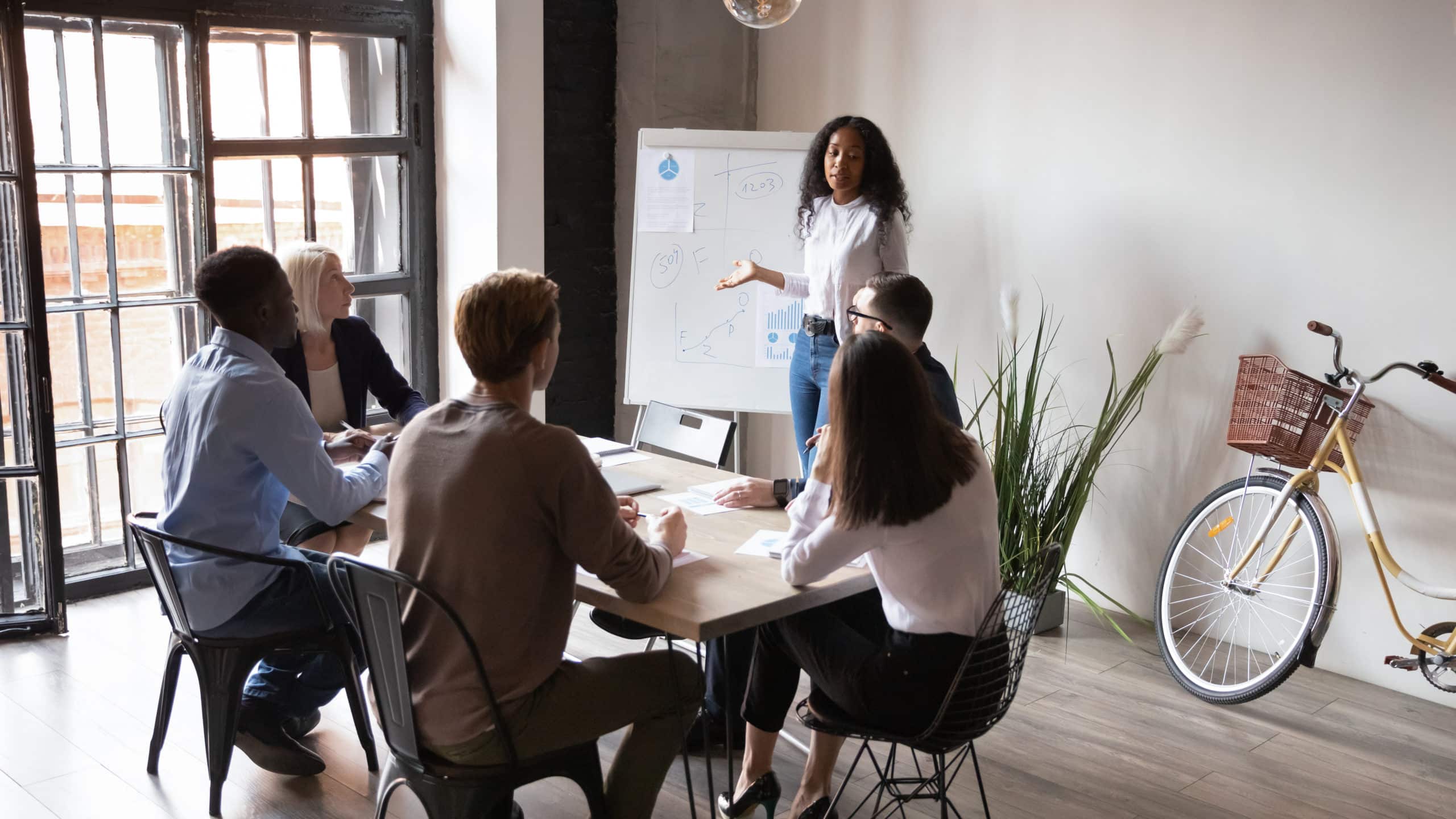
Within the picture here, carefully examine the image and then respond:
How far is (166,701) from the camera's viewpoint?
113 inches

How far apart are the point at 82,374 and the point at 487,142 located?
1.59m

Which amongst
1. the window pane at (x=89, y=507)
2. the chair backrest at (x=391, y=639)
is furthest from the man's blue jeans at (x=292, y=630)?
the window pane at (x=89, y=507)

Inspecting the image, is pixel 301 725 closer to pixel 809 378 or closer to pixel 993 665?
pixel 993 665

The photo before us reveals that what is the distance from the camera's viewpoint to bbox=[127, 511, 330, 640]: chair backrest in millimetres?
2475

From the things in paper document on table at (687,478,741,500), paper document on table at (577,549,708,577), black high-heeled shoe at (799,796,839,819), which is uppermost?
paper document on table at (687,478,741,500)

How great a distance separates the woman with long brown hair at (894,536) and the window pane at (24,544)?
271 centimetres

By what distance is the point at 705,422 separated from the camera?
3.44 m

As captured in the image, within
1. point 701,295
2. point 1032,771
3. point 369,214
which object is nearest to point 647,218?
point 701,295

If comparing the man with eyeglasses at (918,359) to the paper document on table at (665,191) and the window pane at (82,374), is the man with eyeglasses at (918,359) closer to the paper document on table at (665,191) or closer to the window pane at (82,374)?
the paper document on table at (665,191)

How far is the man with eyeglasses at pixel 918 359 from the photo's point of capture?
2.87 m

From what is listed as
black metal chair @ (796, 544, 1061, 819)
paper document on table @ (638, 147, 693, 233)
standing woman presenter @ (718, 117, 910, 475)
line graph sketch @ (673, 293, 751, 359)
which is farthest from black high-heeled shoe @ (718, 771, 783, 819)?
paper document on table @ (638, 147, 693, 233)

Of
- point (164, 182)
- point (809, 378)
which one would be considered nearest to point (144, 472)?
point (164, 182)

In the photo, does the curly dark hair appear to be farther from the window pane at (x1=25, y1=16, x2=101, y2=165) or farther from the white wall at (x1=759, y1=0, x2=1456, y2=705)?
the window pane at (x1=25, y1=16, x2=101, y2=165)

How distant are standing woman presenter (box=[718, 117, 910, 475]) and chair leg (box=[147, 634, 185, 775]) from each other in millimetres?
1944
